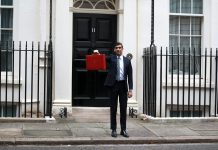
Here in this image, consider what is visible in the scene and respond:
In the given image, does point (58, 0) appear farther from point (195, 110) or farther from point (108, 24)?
point (195, 110)

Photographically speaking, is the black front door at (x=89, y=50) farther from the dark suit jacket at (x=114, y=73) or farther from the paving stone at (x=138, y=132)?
the dark suit jacket at (x=114, y=73)

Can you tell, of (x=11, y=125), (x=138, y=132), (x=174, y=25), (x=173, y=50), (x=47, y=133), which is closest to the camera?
(x=47, y=133)

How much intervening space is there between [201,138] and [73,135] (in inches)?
99.7

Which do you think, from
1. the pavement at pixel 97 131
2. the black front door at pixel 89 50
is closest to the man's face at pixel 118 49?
the pavement at pixel 97 131

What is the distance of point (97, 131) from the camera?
36.9ft

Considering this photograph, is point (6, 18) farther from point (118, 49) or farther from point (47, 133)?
point (118, 49)

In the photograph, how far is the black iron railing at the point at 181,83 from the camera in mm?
13141

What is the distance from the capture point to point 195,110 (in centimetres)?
1388

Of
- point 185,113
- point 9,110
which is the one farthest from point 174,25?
point 9,110

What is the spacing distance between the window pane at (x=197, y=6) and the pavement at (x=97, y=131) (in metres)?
3.07

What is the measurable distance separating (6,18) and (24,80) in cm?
167

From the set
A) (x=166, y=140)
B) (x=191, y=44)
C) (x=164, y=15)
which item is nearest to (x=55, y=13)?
(x=164, y=15)

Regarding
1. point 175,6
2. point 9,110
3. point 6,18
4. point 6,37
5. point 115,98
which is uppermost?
point 175,6

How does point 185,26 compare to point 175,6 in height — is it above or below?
below
